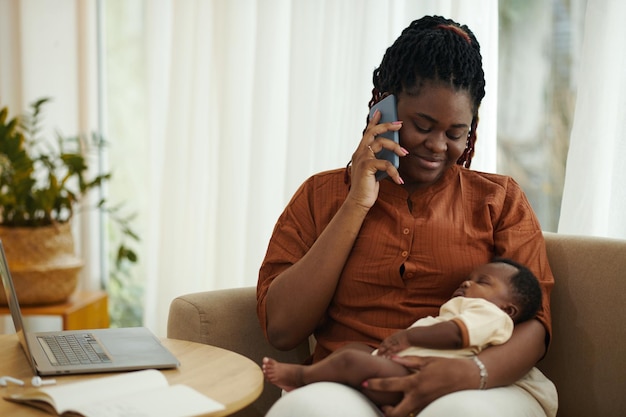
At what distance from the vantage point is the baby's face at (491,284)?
161 centimetres

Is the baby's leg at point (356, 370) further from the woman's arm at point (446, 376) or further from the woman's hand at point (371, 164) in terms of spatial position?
the woman's hand at point (371, 164)

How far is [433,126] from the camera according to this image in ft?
5.63

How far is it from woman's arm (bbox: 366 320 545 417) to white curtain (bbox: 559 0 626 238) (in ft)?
2.61

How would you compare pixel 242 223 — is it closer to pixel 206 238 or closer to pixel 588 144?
pixel 206 238

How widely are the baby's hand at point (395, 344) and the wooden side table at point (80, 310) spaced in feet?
5.32

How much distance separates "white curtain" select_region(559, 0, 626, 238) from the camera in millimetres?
2199

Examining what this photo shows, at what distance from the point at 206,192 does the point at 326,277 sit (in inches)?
55.6

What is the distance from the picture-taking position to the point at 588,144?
222 centimetres

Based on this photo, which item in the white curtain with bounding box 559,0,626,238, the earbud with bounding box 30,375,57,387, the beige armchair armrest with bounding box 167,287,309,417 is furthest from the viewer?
the white curtain with bounding box 559,0,626,238

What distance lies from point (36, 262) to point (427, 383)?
1831mm

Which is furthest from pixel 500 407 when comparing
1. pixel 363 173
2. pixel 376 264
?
pixel 363 173

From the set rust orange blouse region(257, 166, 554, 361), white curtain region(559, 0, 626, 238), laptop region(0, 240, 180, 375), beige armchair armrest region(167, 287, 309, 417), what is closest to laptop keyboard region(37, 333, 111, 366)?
laptop region(0, 240, 180, 375)

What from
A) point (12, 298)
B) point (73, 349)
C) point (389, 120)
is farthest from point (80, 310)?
point (389, 120)

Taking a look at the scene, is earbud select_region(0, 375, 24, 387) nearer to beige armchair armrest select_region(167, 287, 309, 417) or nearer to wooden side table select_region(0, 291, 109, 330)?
beige armchair armrest select_region(167, 287, 309, 417)
